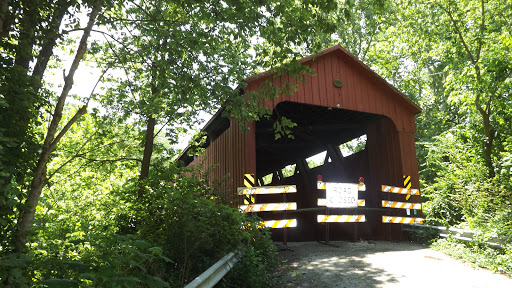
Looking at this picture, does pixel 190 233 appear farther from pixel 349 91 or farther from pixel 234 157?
pixel 349 91

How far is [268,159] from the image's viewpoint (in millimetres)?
19203

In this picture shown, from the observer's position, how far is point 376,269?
5.66 metres

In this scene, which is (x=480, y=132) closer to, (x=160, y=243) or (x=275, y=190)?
(x=275, y=190)

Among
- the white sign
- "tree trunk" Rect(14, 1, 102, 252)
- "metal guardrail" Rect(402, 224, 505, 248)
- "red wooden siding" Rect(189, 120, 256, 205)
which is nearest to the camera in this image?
"tree trunk" Rect(14, 1, 102, 252)

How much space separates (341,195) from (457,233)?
2749 millimetres

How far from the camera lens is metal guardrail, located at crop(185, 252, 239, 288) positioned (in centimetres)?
291

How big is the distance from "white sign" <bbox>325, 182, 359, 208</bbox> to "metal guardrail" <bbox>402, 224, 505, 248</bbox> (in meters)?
1.73

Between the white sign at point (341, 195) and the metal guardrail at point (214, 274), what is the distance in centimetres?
478

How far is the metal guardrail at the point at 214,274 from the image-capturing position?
2.91 m

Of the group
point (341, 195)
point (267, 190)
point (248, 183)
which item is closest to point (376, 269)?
point (267, 190)

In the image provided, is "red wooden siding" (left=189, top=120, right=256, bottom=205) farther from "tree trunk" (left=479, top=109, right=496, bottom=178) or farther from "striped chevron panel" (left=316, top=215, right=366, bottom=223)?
"tree trunk" (left=479, top=109, right=496, bottom=178)

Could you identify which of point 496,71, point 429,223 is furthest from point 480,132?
point 429,223

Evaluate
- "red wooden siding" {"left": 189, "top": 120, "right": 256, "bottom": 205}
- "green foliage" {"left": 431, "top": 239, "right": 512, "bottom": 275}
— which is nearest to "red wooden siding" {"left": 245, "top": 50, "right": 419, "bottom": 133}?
"red wooden siding" {"left": 189, "top": 120, "right": 256, "bottom": 205}

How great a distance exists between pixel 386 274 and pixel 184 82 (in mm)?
4633
